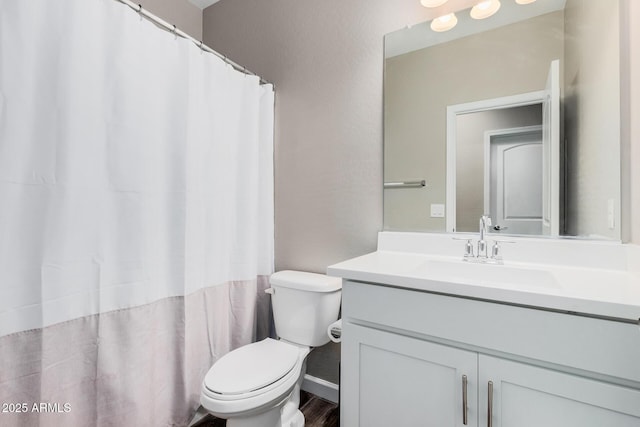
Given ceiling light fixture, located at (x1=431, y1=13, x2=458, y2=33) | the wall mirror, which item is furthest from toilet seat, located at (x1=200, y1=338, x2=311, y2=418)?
ceiling light fixture, located at (x1=431, y1=13, x2=458, y2=33)

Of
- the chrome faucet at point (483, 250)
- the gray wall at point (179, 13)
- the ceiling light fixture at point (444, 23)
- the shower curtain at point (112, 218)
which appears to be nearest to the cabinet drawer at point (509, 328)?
the chrome faucet at point (483, 250)

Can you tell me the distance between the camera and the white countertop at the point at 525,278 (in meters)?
0.75

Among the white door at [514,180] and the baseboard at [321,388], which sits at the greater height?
the white door at [514,180]

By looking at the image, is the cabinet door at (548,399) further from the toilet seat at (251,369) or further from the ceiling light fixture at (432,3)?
the ceiling light fixture at (432,3)

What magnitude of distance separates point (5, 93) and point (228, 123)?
877 mm

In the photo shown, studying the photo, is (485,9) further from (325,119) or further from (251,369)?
(251,369)

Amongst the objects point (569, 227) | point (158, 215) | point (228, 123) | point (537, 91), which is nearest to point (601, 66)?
point (537, 91)

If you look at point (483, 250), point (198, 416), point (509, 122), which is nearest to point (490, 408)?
point (483, 250)

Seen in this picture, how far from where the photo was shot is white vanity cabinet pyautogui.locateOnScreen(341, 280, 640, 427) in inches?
29.1

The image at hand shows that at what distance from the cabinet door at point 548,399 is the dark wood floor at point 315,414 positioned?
3.17ft

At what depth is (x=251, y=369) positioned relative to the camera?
50.6 inches

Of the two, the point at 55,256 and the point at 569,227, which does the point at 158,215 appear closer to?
the point at 55,256

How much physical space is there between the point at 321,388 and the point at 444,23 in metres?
2.09

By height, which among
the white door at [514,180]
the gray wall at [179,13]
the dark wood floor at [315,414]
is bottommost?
the dark wood floor at [315,414]
